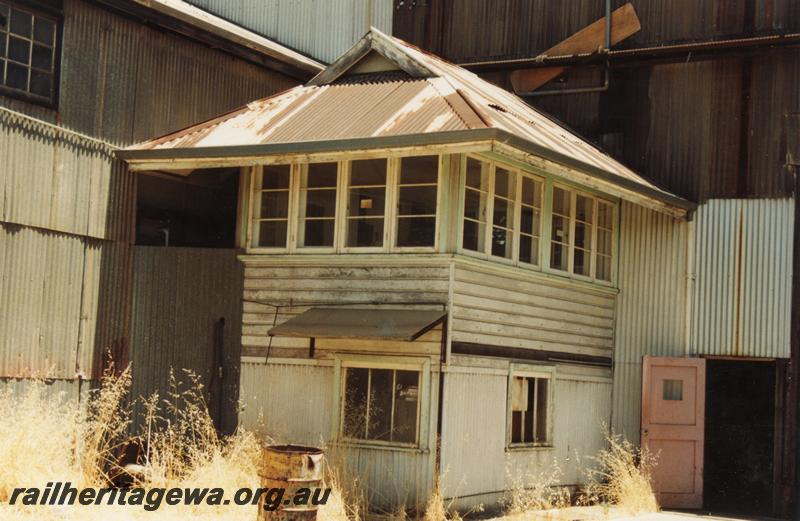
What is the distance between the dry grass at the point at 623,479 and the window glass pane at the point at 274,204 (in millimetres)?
5371

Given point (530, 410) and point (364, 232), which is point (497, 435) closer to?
point (530, 410)

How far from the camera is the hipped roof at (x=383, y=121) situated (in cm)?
1279

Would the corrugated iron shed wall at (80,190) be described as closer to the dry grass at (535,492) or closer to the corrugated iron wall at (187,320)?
the corrugated iron wall at (187,320)

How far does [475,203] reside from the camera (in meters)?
13.7

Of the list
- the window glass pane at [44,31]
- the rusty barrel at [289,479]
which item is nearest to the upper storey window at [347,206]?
the window glass pane at [44,31]

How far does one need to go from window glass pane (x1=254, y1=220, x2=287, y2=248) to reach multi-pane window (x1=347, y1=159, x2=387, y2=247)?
1019 mm

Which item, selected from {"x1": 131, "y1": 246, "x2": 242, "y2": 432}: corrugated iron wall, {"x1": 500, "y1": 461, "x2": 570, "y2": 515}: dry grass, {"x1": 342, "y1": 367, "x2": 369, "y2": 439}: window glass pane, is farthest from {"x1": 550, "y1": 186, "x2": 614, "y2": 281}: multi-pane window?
{"x1": 131, "y1": 246, "x2": 242, "y2": 432}: corrugated iron wall

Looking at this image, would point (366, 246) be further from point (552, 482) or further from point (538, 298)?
point (552, 482)

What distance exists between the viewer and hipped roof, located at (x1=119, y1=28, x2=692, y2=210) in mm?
12789

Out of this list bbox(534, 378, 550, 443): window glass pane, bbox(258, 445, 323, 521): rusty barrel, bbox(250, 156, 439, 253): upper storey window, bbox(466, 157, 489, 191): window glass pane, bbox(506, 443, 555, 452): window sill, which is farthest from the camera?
bbox(534, 378, 550, 443): window glass pane

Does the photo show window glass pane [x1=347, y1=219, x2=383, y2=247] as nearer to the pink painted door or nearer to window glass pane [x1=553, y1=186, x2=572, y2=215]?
window glass pane [x1=553, y1=186, x2=572, y2=215]

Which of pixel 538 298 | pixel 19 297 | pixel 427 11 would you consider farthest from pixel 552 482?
pixel 427 11

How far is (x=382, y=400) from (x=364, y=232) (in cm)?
211

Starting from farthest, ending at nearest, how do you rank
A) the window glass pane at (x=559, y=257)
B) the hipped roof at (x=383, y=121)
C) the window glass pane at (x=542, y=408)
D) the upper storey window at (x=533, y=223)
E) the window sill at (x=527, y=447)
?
the window glass pane at (x=559, y=257)
the window glass pane at (x=542, y=408)
the window sill at (x=527, y=447)
the upper storey window at (x=533, y=223)
the hipped roof at (x=383, y=121)
